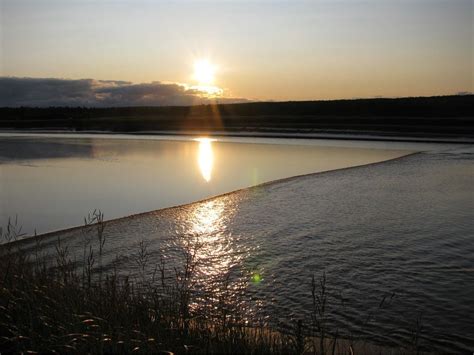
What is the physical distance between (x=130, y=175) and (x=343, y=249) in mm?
10031

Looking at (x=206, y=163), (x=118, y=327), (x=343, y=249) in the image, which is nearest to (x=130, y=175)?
(x=206, y=163)

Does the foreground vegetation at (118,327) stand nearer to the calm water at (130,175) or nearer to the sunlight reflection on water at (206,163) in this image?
the calm water at (130,175)

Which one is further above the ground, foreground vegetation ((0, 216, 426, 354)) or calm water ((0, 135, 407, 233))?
foreground vegetation ((0, 216, 426, 354))

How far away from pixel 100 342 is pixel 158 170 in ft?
45.8

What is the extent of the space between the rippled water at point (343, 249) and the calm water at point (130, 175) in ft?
4.36

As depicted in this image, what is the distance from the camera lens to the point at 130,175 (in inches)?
632

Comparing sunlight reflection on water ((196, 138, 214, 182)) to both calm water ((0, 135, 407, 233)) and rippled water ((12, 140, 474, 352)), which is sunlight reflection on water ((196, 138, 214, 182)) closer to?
calm water ((0, 135, 407, 233))

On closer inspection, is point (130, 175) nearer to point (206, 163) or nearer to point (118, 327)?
point (206, 163)

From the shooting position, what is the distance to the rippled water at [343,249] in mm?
5246

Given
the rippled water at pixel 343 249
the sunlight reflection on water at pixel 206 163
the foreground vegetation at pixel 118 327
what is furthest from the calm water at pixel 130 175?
the foreground vegetation at pixel 118 327

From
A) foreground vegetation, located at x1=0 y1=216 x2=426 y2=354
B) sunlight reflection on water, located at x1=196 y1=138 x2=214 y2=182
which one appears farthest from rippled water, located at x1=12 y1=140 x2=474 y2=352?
sunlight reflection on water, located at x1=196 y1=138 x2=214 y2=182

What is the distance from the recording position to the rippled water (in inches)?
207

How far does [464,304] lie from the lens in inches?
215

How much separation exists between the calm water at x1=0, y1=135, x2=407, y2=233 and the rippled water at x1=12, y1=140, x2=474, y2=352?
1.33 metres
